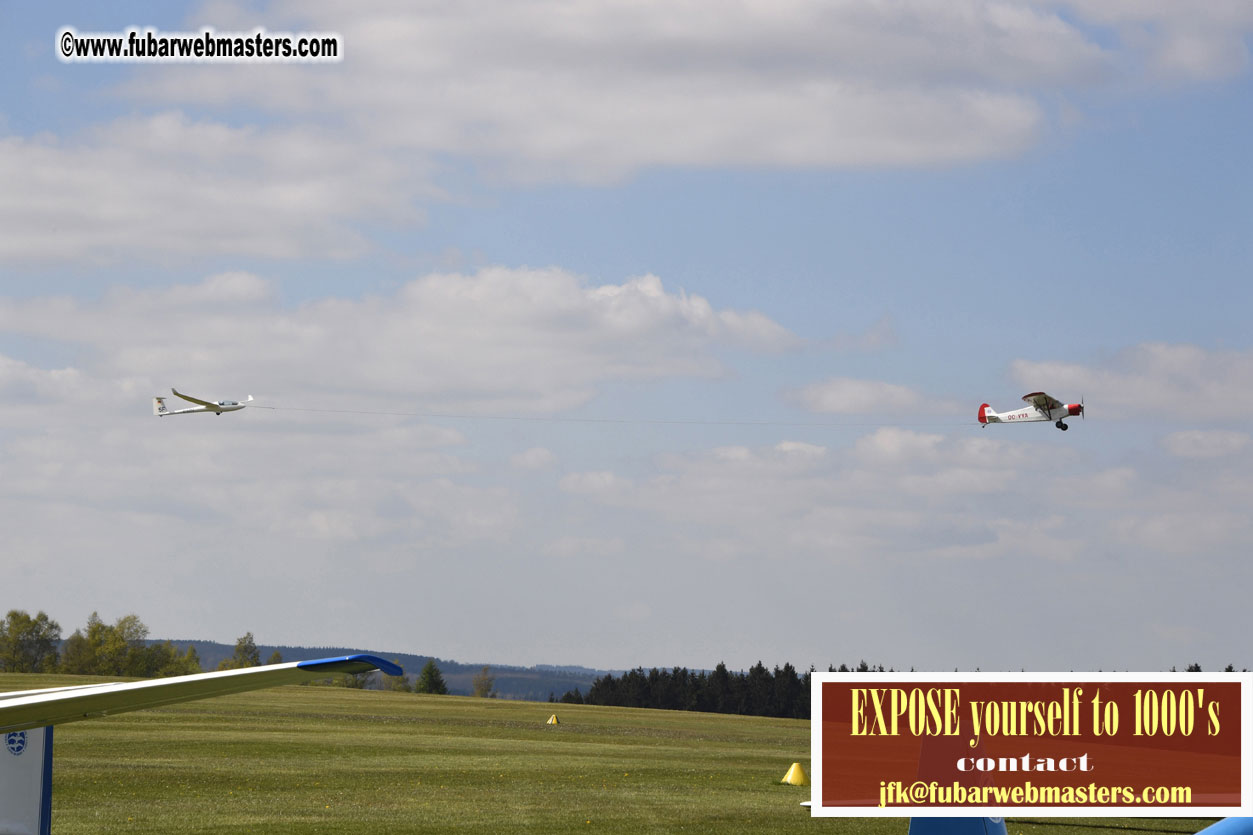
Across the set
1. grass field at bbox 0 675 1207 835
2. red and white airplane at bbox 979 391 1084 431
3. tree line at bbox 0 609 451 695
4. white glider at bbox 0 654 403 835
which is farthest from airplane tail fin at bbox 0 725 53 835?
tree line at bbox 0 609 451 695

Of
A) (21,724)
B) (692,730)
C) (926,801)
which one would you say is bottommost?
(692,730)

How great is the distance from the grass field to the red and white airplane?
14256 millimetres

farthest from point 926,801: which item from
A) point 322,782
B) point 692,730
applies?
point 692,730

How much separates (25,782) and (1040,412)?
43691 millimetres

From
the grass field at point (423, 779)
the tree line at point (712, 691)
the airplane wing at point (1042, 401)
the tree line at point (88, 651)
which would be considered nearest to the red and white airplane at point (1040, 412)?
the airplane wing at point (1042, 401)

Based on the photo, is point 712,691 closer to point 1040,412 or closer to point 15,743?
point 1040,412

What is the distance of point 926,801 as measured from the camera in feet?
31.9

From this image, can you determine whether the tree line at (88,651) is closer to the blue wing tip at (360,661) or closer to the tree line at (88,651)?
the tree line at (88,651)

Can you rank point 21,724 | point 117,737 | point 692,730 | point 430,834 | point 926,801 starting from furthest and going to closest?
point 692,730 → point 117,737 → point 430,834 → point 926,801 → point 21,724

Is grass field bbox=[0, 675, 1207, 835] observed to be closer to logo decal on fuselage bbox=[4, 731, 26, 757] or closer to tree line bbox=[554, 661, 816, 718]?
logo decal on fuselage bbox=[4, 731, 26, 757]

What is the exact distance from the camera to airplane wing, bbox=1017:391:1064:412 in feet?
157

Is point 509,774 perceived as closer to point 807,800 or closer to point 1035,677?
point 807,800

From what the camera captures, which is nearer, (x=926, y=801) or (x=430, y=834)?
(x=926, y=801)

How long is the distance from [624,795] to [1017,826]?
867 cm
